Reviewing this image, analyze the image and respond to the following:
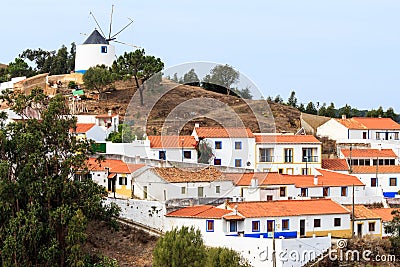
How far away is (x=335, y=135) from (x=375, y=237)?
807 inches

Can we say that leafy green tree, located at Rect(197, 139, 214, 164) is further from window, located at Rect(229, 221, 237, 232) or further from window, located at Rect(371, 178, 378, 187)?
window, located at Rect(229, 221, 237, 232)

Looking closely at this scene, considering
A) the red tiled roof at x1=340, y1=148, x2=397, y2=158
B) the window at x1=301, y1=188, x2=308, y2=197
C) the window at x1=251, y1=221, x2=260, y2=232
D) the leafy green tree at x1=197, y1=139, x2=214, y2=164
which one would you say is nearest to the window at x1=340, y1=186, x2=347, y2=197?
the window at x1=301, y1=188, x2=308, y2=197

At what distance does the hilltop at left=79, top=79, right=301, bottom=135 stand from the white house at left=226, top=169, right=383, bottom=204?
1129 cm

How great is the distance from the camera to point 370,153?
4388cm

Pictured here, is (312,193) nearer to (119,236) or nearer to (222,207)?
(222,207)

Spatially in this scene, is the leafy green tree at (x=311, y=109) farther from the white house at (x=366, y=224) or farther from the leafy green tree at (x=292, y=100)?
the white house at (x=366, y=224)

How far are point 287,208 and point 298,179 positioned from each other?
19.6 feet

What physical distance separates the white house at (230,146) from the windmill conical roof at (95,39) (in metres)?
21.9

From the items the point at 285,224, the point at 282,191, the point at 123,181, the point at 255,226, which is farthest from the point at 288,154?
the point at 255,226

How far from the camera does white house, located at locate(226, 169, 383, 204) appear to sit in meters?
35.6

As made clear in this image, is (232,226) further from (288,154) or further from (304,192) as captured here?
(288,154)

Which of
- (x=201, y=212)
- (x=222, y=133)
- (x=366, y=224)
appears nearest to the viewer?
(x=201, y=212)

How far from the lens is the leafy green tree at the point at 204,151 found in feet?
133

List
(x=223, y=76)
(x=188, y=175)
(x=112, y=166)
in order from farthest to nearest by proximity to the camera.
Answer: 1. (x=223, y=76)
2. (x=112, y=166)
3. (x=188, y=175)
